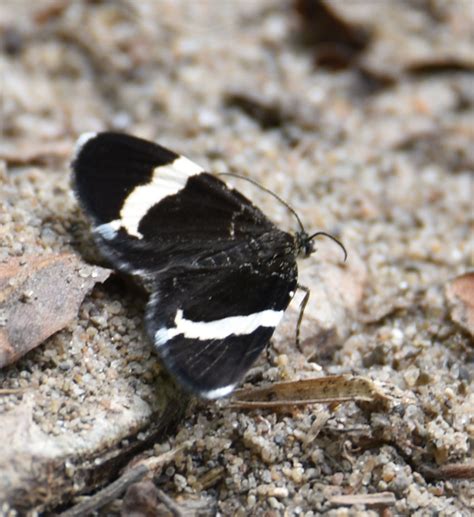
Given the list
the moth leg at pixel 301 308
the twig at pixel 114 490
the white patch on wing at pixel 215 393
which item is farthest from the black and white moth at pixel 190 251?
the twig at pixel 114 490

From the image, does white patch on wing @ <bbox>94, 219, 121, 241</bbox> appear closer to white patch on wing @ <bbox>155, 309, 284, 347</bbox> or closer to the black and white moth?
the black and white moth

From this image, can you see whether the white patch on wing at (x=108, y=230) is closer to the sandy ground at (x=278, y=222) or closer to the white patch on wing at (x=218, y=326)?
the sandy ground at (x=278, y=222)

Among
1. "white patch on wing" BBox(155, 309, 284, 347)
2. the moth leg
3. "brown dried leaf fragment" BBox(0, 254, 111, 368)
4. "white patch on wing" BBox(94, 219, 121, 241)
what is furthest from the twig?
"white patch on wing" BBox(94, 219, 121, 241)

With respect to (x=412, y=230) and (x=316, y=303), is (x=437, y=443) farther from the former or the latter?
(x=412, y=230)

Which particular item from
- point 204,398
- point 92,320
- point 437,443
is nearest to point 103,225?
point 92,320

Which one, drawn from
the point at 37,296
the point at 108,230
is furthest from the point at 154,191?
the point at 37,296
